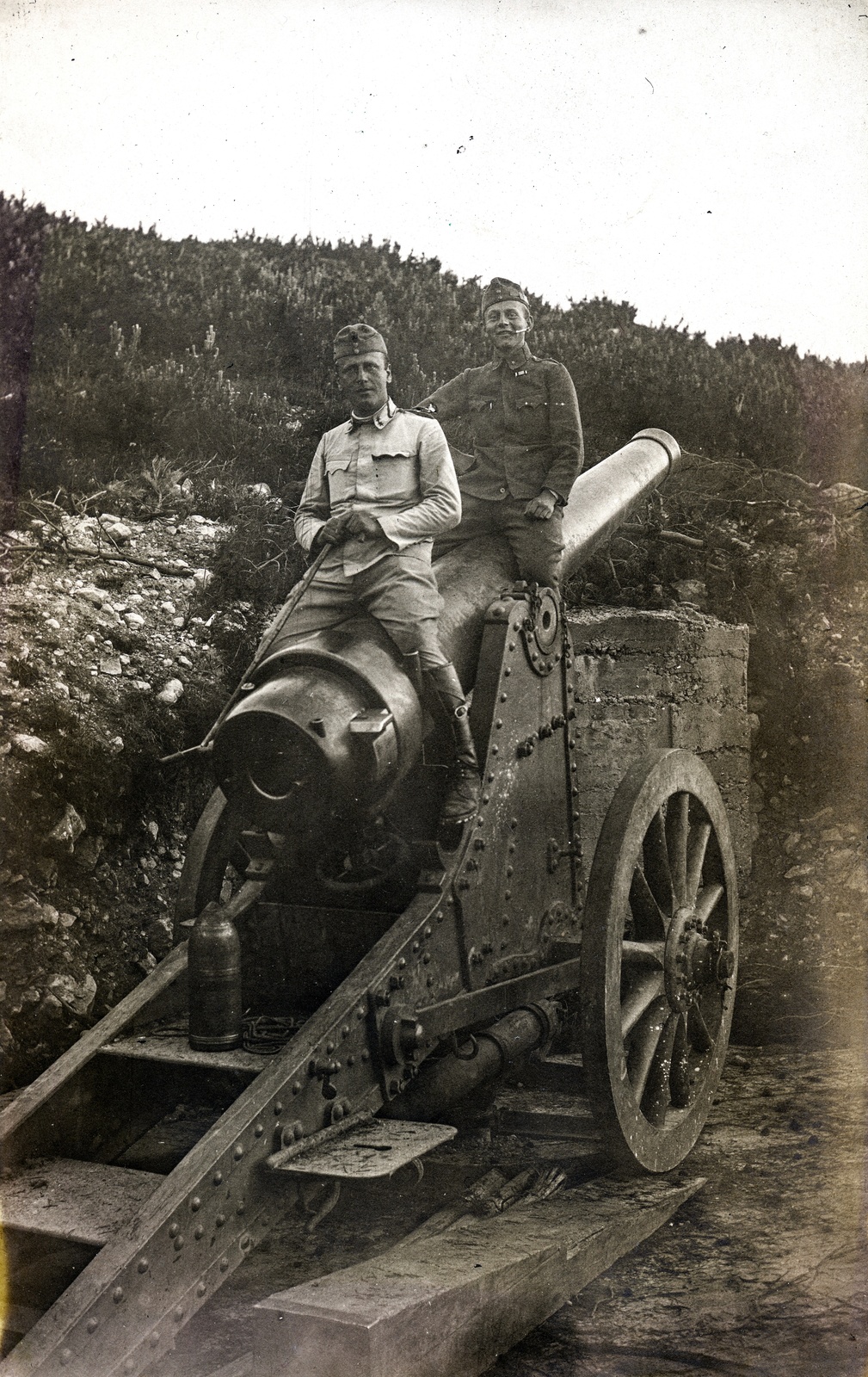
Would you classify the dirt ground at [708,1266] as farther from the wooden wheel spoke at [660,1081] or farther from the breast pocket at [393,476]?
the breast pocket at [393,476]

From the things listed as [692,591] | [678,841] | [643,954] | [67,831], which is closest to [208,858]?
[67,831]

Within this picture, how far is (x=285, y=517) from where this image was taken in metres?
7.12

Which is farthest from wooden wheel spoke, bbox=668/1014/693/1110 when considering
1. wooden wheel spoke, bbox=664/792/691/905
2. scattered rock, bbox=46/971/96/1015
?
scattered rock, bbox=46/971/96/1015

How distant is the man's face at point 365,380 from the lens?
3662 mm

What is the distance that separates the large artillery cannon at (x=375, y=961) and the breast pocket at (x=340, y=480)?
0.39 m

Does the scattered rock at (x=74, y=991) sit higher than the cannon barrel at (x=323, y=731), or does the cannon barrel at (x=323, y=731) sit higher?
the cannon barrel at (x=323, y=731)

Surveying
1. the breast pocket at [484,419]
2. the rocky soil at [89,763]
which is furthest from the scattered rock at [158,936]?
the breast pocket at [484,419]

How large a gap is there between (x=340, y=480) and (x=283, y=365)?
4.07 m

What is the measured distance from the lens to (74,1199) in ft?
10.4

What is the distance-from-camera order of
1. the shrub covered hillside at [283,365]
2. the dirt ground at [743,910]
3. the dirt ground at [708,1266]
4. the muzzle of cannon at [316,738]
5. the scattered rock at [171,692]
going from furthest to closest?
the shrub covered hillside at [283,365]
the scattered rock at [171,692]
the dirt ground at [743,910]
the muzzle of cannon at [316,738]
the dirt ground at [708,1266]

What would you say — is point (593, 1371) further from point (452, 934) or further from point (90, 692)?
point (90, 692)

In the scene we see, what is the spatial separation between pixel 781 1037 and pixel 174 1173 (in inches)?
151

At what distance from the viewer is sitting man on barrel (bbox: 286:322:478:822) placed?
3666 millimetres

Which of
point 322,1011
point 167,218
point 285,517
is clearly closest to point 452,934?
point 322,1011
